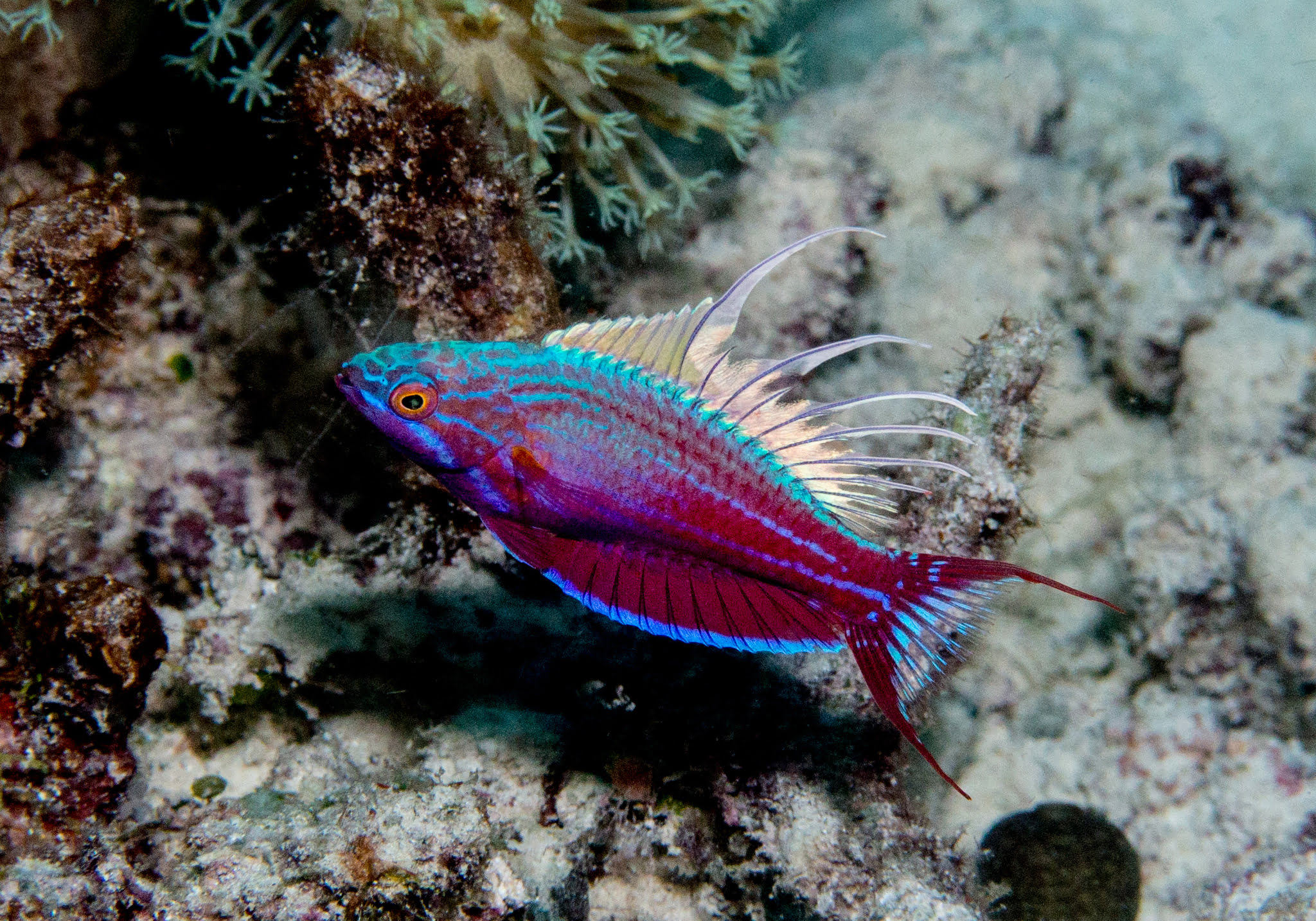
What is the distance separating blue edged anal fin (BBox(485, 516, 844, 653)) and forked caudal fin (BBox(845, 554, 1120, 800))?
12cm

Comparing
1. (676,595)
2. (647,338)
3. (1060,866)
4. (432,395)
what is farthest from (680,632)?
(1060,866)

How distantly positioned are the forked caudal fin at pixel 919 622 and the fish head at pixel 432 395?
1.35 meters

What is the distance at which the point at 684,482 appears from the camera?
2.25m

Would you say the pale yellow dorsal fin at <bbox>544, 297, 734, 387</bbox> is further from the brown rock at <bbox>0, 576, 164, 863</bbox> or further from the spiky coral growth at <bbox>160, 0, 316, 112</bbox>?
the brown rock at <bbox>0, 576, 164, 863</bbox>

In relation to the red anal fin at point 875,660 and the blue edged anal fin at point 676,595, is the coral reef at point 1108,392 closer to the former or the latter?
the red anal fin at point 875,660

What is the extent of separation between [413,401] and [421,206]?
133 cm

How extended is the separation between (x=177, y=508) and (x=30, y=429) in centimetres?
103

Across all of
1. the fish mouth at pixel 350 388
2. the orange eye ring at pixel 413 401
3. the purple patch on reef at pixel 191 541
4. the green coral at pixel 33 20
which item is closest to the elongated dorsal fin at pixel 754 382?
the orange eye ring at pixel 413 401

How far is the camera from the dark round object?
13.2 feet

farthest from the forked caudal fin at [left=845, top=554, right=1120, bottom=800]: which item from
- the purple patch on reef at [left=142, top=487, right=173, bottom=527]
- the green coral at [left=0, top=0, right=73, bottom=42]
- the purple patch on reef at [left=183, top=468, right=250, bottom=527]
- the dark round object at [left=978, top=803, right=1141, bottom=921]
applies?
the green coral at [left=0, top=0, right=73, bottom=42]

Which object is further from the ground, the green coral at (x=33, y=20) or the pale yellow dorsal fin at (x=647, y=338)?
the pale yellow dorsal fin at (x=647, y=338)

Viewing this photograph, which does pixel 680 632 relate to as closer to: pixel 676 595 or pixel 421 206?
pixel 676 595

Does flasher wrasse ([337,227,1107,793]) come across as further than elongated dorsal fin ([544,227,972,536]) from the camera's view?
No

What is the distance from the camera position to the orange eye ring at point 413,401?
7.18ft
